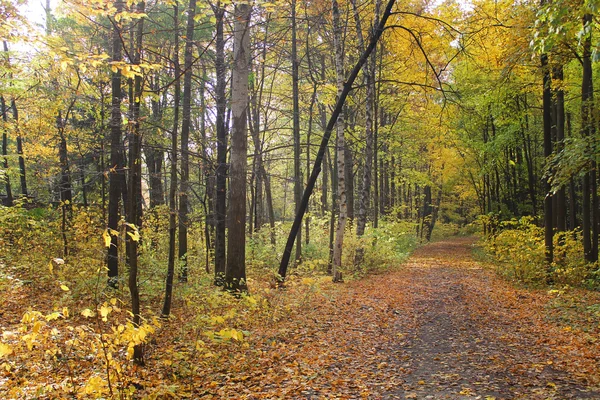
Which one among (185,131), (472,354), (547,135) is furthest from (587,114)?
(185,131)

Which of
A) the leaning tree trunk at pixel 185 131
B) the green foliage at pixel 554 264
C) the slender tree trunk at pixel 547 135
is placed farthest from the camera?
the green foliage at pixel 554 264

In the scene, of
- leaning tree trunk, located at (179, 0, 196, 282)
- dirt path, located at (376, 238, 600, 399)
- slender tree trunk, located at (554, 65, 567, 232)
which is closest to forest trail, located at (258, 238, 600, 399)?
dirt path, located at (376, 238, 600, 399)

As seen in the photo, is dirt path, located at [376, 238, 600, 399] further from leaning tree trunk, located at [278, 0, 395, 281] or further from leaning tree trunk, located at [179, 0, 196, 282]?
leaning tree trunk, located at [179, 0, 196, 282]

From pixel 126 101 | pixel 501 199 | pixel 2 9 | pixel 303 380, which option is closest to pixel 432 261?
pixel 501 199

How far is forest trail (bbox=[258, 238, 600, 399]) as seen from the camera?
465cm

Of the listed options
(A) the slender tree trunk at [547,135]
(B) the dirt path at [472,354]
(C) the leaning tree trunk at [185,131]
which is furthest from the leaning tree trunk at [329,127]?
(A) the slender tree trunk at [547,135]

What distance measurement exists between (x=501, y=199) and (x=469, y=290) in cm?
1612

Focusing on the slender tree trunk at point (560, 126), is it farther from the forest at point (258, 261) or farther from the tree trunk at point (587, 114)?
the tree trunk at point (587, 114)

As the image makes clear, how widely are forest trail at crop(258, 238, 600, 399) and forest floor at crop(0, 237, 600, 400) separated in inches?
0.8

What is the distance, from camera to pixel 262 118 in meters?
22.5

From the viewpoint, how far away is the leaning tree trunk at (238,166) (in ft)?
29.1

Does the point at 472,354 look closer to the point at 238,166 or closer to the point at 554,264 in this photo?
the point at 238,166

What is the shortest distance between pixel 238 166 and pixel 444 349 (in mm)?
5681

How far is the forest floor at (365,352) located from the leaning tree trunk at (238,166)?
95 centimetres
